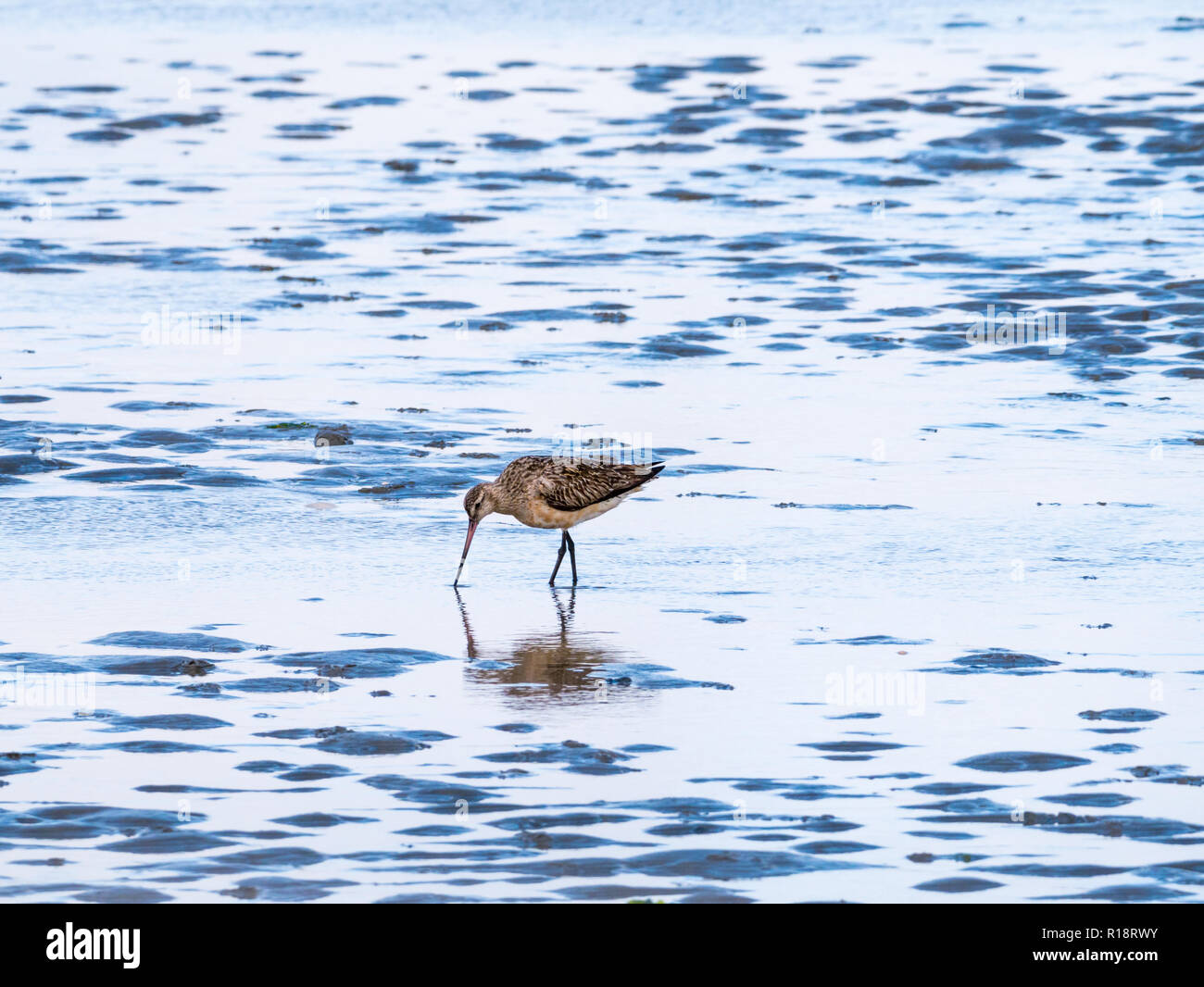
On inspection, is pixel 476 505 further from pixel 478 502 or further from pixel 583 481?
pixel 583 481

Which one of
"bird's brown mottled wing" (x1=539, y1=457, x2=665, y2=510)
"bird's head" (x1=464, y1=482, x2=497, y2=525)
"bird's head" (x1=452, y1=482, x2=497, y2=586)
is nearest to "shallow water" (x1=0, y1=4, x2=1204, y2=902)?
"bird's head" (x1=452, y1=482, x2=497, y2=586)

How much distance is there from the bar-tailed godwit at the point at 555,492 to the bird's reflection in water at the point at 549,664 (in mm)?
1091

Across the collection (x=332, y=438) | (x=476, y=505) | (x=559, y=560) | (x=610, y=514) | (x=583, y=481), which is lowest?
(x=559, y=560)

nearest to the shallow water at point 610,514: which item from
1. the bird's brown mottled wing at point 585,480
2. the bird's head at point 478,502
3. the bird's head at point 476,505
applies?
the bird's head at point 476,505

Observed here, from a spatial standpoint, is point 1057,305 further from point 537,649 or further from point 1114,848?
point 1114,848

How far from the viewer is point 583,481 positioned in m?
12.6

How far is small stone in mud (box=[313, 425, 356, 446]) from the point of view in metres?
15.2

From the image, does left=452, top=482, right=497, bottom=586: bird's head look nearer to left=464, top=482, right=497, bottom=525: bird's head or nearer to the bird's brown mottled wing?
left=464, top=482, right=497, bottom=525: bird's head

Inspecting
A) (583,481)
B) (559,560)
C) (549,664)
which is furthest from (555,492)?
(549,664)

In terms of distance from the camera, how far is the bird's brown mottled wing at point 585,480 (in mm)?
12531

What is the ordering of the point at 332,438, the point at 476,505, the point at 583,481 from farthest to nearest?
the point at 332,438 → the point at 583,481 → the point at 476,505

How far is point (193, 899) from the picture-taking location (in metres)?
7.70

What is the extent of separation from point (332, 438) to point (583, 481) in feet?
10.2

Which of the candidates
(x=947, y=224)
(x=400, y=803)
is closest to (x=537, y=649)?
(x=400, y=803)
